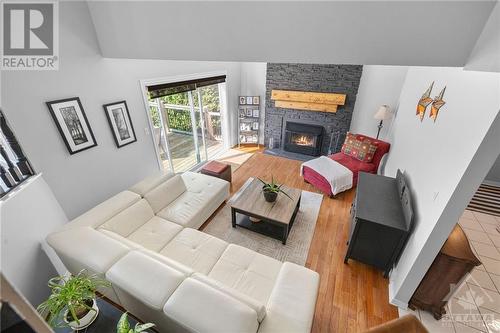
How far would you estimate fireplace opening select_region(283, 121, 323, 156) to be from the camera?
529 cm

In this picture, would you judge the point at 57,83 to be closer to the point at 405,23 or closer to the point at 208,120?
the point at 405,23

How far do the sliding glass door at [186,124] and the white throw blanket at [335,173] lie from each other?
2520mm

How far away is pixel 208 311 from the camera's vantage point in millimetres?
1387

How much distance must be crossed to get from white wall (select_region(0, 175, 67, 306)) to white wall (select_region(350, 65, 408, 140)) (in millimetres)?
5585

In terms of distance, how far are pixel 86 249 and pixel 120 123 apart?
5.61 ft

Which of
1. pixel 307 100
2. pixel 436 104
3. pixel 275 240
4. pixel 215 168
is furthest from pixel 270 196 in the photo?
pixel 307 100

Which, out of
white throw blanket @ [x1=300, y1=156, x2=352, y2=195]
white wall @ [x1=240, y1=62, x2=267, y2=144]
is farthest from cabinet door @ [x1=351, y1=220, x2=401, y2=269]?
white wall @ [x1=240, y1=62, x2=267, y2=144]

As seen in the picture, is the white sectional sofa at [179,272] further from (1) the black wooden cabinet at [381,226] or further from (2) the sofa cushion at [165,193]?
(1) the black wooden cabinet at [381,226]

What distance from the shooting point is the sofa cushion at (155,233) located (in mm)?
2307

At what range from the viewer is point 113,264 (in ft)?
5.64

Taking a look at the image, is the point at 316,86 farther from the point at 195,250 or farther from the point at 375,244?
the point at 195,250

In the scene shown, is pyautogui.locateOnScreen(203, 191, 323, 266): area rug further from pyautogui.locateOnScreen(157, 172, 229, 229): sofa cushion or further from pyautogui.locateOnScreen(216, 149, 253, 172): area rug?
pyautogui.locateOnScreen(216, 149, 253, 172): area rug

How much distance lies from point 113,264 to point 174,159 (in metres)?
3.31

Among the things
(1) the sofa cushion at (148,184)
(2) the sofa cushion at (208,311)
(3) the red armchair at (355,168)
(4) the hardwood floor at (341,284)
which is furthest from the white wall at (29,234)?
(3) the red armchair at (355,168)
